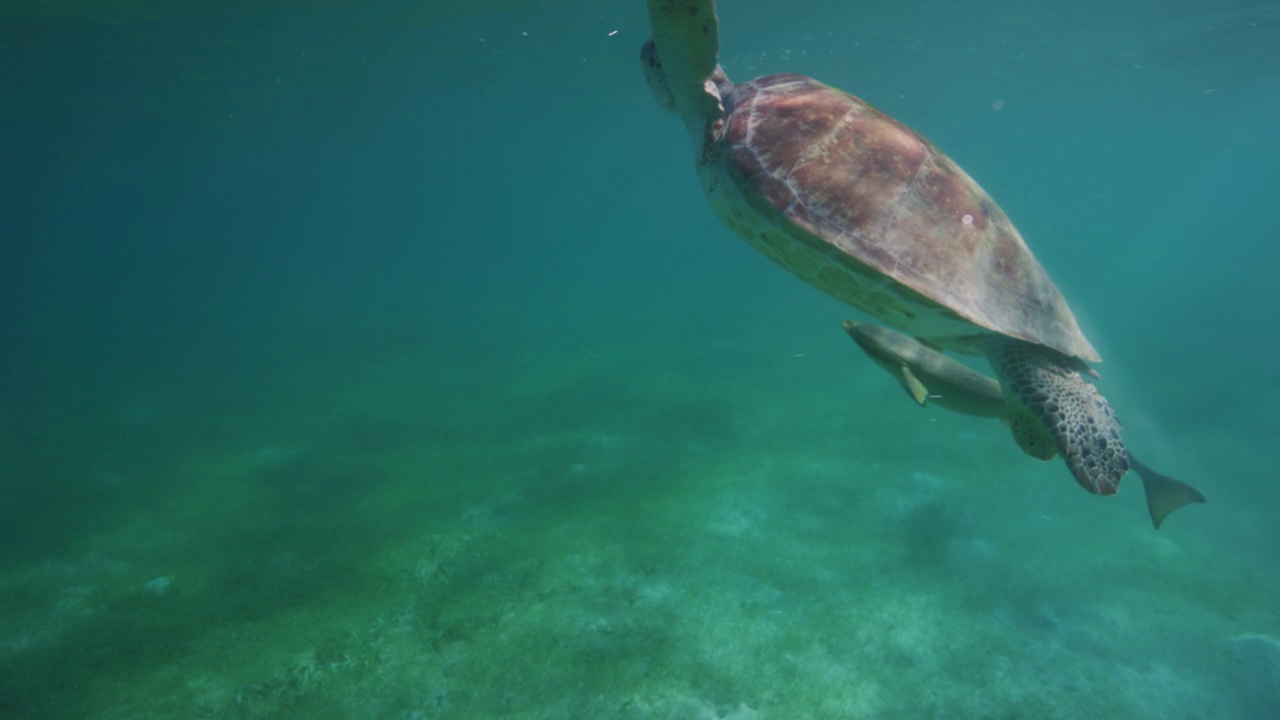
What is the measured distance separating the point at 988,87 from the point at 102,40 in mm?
41425

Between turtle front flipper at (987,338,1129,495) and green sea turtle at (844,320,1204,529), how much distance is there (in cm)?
13

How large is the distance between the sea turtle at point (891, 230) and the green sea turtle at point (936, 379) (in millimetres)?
167

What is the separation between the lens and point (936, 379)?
4148mm

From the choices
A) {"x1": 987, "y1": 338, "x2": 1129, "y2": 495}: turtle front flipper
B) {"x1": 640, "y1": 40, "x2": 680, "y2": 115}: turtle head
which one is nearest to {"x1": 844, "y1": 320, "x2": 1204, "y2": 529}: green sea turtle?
{"x1": 987, "y1": 338, "x2": 1129, "y2": 495}: turtle front flipper

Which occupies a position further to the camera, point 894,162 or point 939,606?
point 939,606

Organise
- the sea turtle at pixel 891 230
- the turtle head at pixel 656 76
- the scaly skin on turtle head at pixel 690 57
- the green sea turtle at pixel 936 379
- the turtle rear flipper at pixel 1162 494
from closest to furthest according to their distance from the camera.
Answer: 1. the sea turtle at pixel 891 230
2. the scaly skin on turtle head at pixel 690 57
3. the green sea turtle at pixel 936 379
4. the turtle head at pixel 656 76
5. the turtle rear flipper at pixel 1162 494

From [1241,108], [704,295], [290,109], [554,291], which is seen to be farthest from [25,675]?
[1241,108]

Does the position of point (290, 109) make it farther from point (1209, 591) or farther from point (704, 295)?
point (1209, 591)

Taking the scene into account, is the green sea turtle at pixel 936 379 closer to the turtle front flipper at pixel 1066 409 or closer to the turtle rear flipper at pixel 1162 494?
the turtle front flipper at pixel 1066 409

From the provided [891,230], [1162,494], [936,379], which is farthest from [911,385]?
[1162,494]

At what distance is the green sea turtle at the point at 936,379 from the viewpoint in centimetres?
393

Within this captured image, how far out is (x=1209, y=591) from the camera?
23.4ft

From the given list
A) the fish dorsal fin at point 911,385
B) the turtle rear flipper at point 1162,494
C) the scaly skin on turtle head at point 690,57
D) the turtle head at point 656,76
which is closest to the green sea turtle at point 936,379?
the fish dorsal fin at point 911,385

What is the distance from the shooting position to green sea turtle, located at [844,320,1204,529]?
155 inches
